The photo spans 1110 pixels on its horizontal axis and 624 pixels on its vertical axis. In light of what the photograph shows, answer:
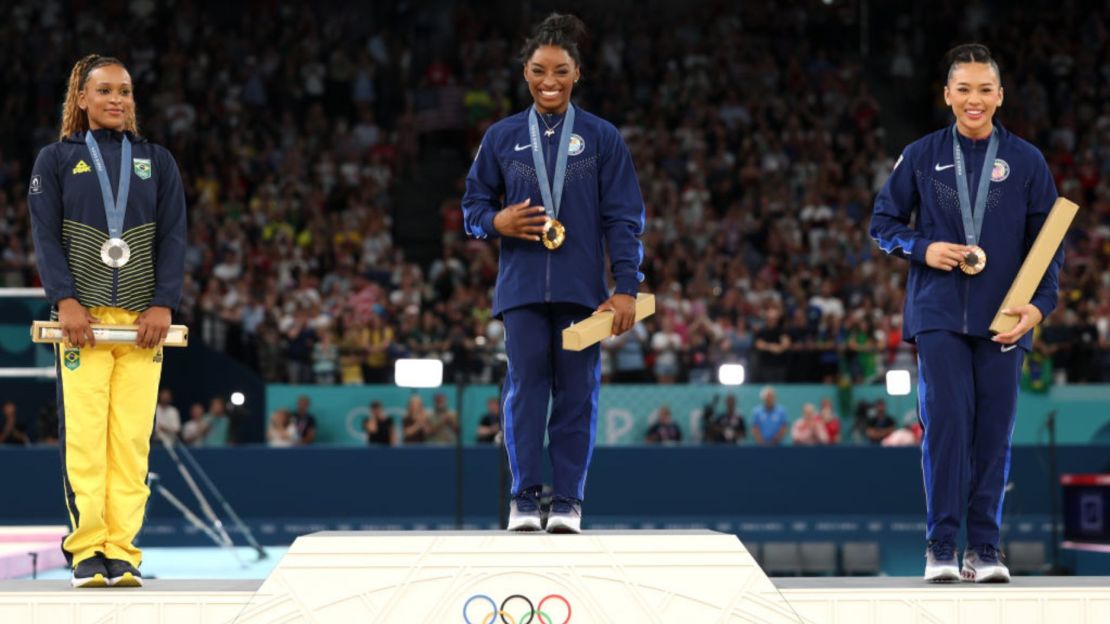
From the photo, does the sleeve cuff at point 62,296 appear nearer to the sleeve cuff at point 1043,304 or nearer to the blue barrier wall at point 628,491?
the sleeve cuff at point 1043,304

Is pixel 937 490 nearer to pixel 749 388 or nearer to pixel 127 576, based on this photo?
pixel 127 576

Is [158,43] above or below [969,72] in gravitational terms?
above

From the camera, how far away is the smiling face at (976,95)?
6301 mm

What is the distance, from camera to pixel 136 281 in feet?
20.1

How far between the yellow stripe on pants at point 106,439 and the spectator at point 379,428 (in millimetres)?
8773

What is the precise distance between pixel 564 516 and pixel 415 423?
924 cm

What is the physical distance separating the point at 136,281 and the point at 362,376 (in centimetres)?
880

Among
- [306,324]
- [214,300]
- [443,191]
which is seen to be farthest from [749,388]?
[443,191]

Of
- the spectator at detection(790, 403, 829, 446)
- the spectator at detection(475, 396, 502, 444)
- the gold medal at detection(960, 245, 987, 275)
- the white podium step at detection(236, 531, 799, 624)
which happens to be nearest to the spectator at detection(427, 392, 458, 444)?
the spectator at detection(475, 396, 502, 444)

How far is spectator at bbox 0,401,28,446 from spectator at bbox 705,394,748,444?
266 inches

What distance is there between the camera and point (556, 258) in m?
6.01

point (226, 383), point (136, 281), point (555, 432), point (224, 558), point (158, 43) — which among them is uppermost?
point (158, 43)

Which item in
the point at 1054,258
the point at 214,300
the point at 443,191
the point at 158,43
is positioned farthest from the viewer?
the point at 158,43

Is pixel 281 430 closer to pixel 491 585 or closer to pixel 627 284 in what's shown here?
pixel 627 284
